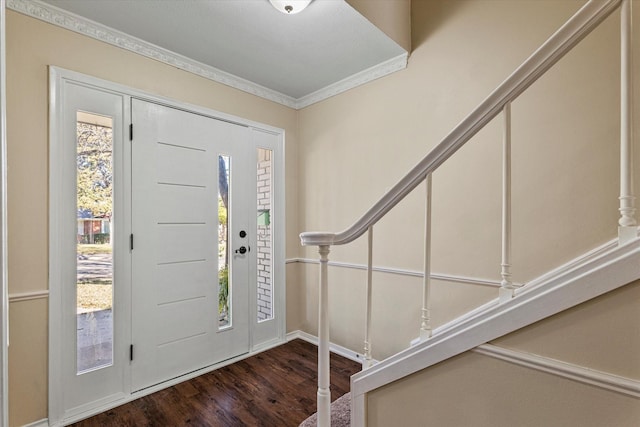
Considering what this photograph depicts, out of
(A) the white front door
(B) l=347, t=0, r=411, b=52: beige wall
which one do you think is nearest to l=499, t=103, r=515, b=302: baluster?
(B) l=347, t=0, r=411, b=52: beige wall

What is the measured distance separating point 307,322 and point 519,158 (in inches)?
93.9

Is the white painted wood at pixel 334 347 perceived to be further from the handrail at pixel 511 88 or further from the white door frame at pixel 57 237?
the handrail at pixel 511 88

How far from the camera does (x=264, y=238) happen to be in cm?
296

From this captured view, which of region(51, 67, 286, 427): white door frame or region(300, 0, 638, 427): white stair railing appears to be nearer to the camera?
region(300, 0, 638, 427): white stair railing

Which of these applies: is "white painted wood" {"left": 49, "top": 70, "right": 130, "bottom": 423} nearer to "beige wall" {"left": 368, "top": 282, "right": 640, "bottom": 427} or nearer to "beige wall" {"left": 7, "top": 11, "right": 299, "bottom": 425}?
"beige wall" {"left": 7, "top": 11, "right": 299, "bottom": 425}

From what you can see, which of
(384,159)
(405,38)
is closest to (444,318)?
(384,159)

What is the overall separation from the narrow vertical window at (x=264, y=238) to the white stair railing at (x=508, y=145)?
166 cm

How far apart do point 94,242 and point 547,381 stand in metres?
2.43

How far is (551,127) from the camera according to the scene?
5.61 ft

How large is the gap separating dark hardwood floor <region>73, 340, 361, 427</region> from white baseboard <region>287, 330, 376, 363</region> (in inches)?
2.2

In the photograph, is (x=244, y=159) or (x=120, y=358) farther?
(x=244, y=159)

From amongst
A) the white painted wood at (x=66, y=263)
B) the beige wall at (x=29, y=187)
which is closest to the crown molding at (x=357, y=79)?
the white painted wood at (x=66, y=263)

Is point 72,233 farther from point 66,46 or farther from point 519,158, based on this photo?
point 519,158

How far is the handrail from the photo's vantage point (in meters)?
0.82
